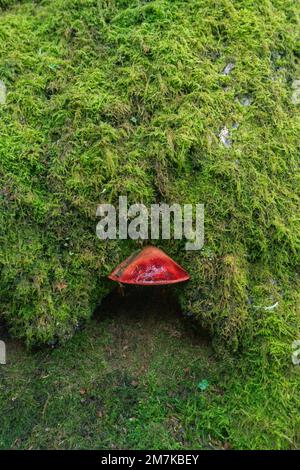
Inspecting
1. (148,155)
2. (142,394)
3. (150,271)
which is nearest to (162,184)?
(148,155)

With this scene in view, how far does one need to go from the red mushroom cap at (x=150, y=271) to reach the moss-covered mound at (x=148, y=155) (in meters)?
0.11

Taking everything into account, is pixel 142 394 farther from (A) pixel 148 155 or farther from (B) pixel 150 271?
(A) pixel 148 155

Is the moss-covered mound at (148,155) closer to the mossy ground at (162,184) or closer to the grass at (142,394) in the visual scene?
the mossy ground at (162,184)

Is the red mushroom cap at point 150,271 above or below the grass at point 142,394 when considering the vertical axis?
above

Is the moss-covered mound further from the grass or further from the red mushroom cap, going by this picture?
the grass

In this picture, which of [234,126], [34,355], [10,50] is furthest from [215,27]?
[34,355]

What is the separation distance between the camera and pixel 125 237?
2.98 meters

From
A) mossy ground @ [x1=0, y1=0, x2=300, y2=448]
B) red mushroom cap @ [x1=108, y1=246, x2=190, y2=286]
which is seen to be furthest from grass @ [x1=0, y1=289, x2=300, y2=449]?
red mushroom cap @ [x1=108, y1=246, x2=190, y2=286]

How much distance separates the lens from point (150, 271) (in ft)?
9.25

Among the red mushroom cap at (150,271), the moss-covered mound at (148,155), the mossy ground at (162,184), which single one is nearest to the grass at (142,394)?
the mossy ground at (162,184)

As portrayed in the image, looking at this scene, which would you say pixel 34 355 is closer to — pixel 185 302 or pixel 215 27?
pixel 185 302

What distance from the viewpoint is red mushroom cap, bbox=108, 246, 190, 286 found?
280 cm

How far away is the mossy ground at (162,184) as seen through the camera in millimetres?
2834
